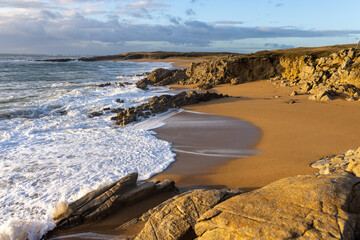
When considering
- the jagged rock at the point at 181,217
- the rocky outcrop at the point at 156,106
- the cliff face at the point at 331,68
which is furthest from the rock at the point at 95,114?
the cliff face at the point at 331,68

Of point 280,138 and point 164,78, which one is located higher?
point 164,78

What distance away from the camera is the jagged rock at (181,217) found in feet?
12.1

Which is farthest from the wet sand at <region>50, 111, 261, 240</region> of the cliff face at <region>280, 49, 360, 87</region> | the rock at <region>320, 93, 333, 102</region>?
the cliff face at <region>280, 49, 360, 87</region>

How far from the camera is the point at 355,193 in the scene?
3.44 meters

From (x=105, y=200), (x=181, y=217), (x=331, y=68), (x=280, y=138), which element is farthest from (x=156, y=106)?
(x=331, y=68)

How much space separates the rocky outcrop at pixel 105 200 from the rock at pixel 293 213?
2.52 metres

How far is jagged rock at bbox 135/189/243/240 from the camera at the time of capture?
3699 mm

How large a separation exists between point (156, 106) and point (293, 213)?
45.2 feet

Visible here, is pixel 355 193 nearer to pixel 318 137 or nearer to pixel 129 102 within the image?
pixel 318 137

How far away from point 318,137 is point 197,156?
541 centimetres

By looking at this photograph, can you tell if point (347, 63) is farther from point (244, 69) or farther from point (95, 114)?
point (95, 114)

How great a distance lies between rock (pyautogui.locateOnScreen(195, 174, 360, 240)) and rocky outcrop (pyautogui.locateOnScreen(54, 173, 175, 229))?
2.52 m

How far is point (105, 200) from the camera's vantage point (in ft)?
18.0

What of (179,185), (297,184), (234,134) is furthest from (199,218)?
(234,134)
